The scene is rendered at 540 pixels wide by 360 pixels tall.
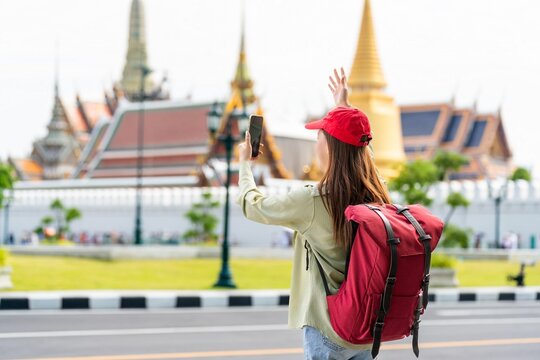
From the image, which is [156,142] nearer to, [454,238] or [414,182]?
[414,182]

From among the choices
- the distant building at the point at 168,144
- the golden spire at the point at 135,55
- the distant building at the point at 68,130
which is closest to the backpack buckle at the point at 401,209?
the distant building at the point at 168,144

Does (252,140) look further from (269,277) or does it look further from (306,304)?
(269,277)

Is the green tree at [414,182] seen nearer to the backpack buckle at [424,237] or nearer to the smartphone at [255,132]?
the smartphone at [255,132]

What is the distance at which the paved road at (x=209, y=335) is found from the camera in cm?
713

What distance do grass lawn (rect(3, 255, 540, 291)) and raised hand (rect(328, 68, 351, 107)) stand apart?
939 centimetres

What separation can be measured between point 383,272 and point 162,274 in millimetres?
13165

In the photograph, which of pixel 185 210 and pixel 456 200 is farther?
pixel 185 210

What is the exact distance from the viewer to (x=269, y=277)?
51.2 ft

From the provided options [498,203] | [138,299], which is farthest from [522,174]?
[138,299]

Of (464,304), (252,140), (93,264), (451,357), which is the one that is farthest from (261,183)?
(252,140)

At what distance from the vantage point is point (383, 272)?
2.74 metres

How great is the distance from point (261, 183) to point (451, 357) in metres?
26.9

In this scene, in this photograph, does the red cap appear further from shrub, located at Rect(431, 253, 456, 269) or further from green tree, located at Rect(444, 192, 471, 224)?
green tree, located at Rect(444, 192, 471, 224)

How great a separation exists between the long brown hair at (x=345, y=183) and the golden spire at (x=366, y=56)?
3765 cm
